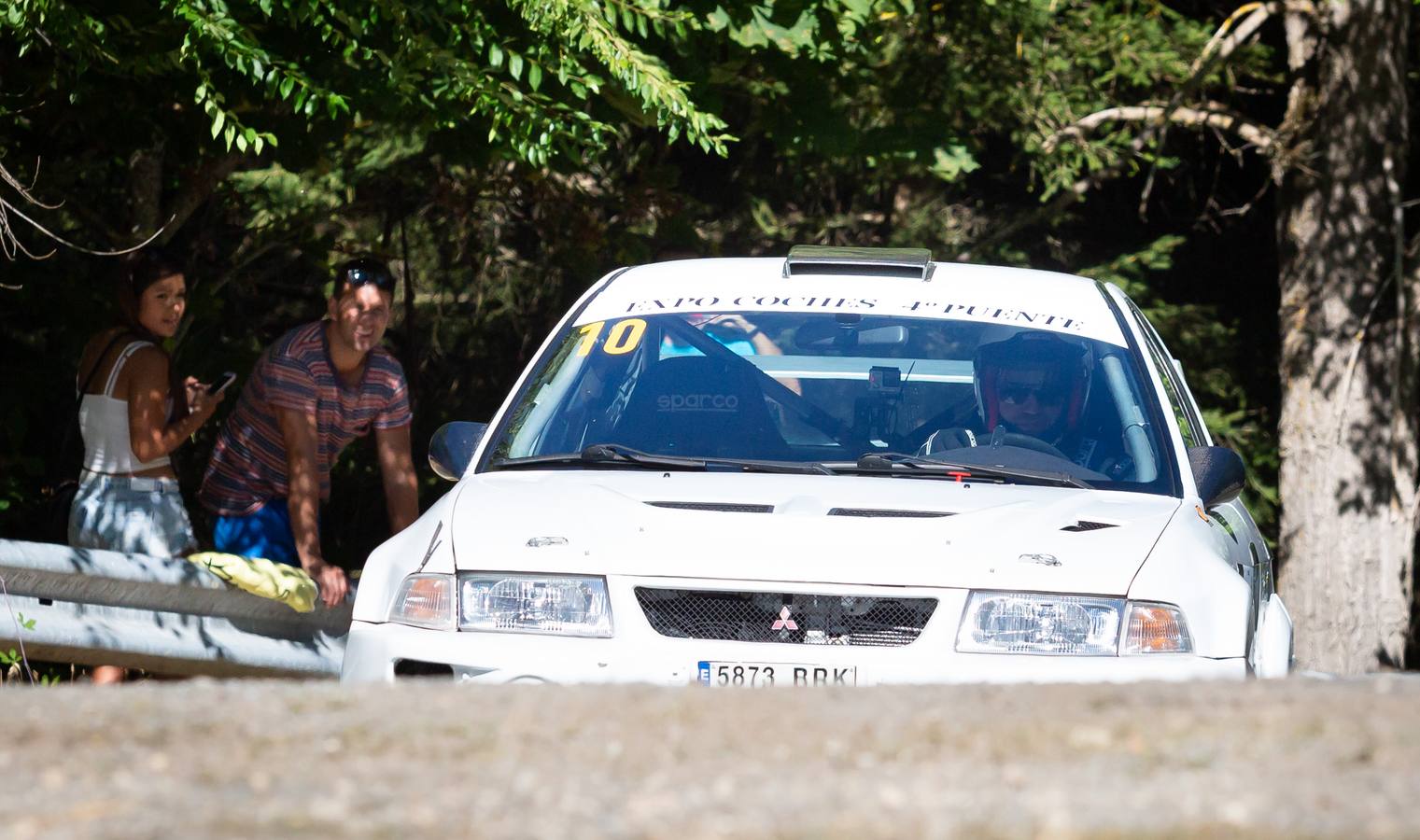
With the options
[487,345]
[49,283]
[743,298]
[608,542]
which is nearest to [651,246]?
[487,345]

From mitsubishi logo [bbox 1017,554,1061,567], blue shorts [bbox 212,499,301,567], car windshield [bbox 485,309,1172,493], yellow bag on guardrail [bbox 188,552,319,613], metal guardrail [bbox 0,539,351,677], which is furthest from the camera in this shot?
blue shorts [bbox 212,499,301,567]

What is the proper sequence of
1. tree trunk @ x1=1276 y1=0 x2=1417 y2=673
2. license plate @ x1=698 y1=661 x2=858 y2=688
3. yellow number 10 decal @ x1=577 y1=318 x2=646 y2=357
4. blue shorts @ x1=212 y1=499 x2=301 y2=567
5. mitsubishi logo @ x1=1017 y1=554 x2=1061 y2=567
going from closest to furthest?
1. license plate @ x1=698 y1=661 x2=858 y2=688
2. mitsubishi logo @ x1=1017 y1=554 x2=1061 y2=567
3. yellow number 10 decal @ x1=577 y1=318 x2=646 y2=357
4. blue shorts @ x1=212 y1=499 x2=301 y2=567
5. tree trunk @ x1=1276 y1=0 x2=1417 y2=673

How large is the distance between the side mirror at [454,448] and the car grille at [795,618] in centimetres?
110

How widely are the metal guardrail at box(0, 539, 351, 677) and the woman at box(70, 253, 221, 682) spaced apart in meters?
0.50

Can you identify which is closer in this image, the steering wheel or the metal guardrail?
the steering wheel

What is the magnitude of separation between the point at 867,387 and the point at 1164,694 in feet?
7.41

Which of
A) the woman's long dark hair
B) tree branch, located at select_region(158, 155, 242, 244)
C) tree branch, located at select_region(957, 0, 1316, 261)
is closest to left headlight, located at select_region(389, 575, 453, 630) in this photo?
the woman's long dark hair

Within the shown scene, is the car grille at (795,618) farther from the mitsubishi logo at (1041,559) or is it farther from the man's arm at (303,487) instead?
the man's arm at (303,487)

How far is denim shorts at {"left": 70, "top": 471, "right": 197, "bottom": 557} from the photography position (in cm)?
619

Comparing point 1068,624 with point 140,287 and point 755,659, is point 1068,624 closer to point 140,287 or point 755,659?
point 755,659

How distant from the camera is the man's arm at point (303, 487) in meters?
6.30

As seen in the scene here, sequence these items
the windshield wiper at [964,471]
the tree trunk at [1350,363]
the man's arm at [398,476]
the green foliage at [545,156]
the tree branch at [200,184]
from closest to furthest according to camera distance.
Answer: the windshield wiper at [964,471] → the man's arm at [398,476] → the green foliage at [545,156] → the tree branch at [200,184] → the tree trunk at [1350,363]

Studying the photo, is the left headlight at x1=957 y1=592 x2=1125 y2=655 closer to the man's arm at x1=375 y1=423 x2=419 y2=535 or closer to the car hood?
the car hood

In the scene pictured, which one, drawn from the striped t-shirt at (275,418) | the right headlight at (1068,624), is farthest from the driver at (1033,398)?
the striped t-shirt at (275,418)
